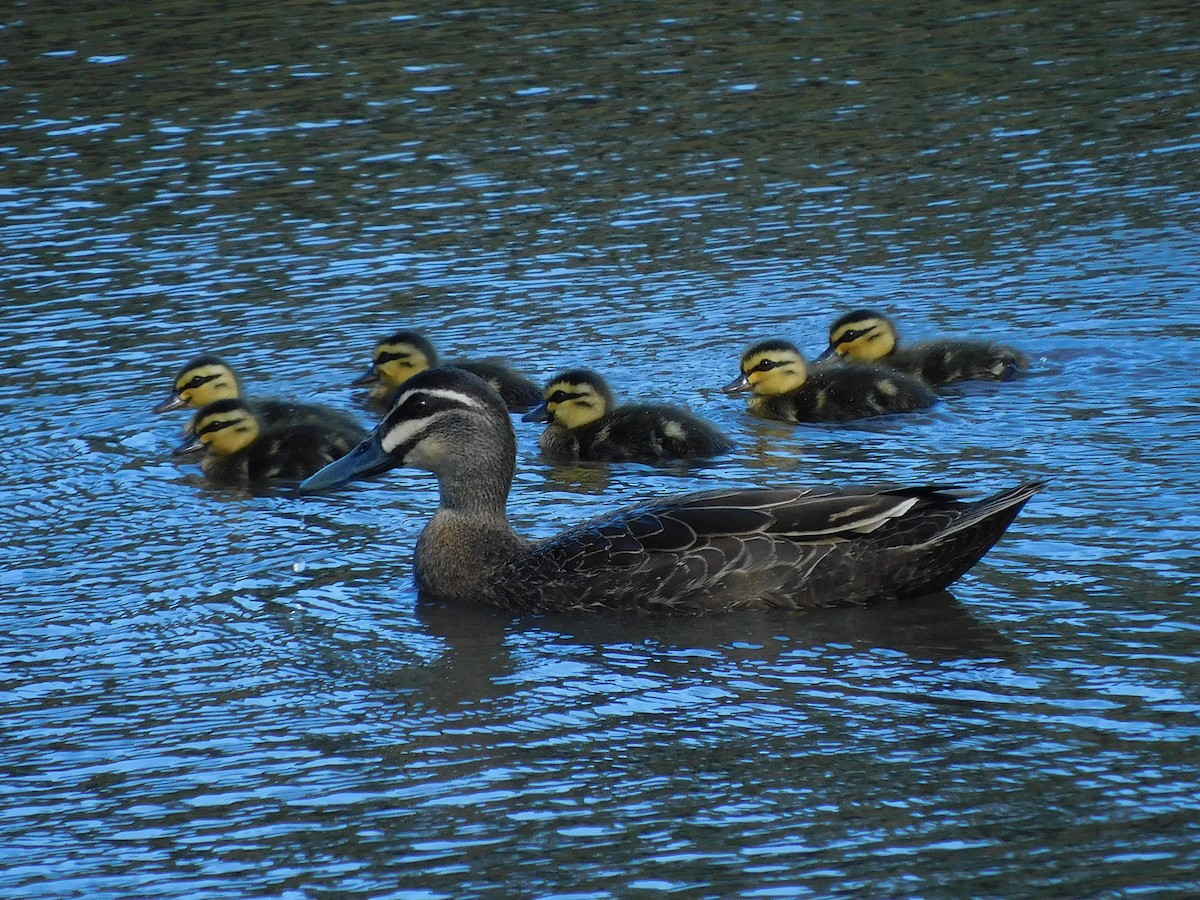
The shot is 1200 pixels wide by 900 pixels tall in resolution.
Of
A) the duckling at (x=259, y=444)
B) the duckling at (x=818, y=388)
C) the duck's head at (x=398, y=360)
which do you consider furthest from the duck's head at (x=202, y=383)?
the duckling at (x=818, y=388)

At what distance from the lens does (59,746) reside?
548 cm

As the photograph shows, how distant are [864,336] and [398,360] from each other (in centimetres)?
223

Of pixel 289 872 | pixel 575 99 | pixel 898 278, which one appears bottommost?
pixel 289 872

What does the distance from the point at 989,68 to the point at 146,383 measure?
7.25 metres

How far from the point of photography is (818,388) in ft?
29.0

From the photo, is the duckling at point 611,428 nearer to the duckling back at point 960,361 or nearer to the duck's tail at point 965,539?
the duckling back at point 960,361

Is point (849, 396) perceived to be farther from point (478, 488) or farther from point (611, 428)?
point (478, 488)

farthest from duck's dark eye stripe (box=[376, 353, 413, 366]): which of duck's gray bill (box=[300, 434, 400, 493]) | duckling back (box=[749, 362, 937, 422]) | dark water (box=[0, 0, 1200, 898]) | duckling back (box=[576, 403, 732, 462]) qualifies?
duck's gray bill (box=[300, 434, 400, 493])

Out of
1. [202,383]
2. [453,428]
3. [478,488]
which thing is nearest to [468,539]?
[478,488]

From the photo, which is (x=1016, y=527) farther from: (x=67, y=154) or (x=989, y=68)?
(x=67, y=154)

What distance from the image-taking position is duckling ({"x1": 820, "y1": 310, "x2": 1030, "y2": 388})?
8945 millimetres

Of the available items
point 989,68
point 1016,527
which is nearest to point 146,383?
point 1016,527

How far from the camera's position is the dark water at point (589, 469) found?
476cm

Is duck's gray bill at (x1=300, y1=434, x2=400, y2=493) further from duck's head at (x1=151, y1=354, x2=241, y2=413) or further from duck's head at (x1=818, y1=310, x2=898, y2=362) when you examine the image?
duck's head at (x1=818, y1=310, x2=898, y2=362)
